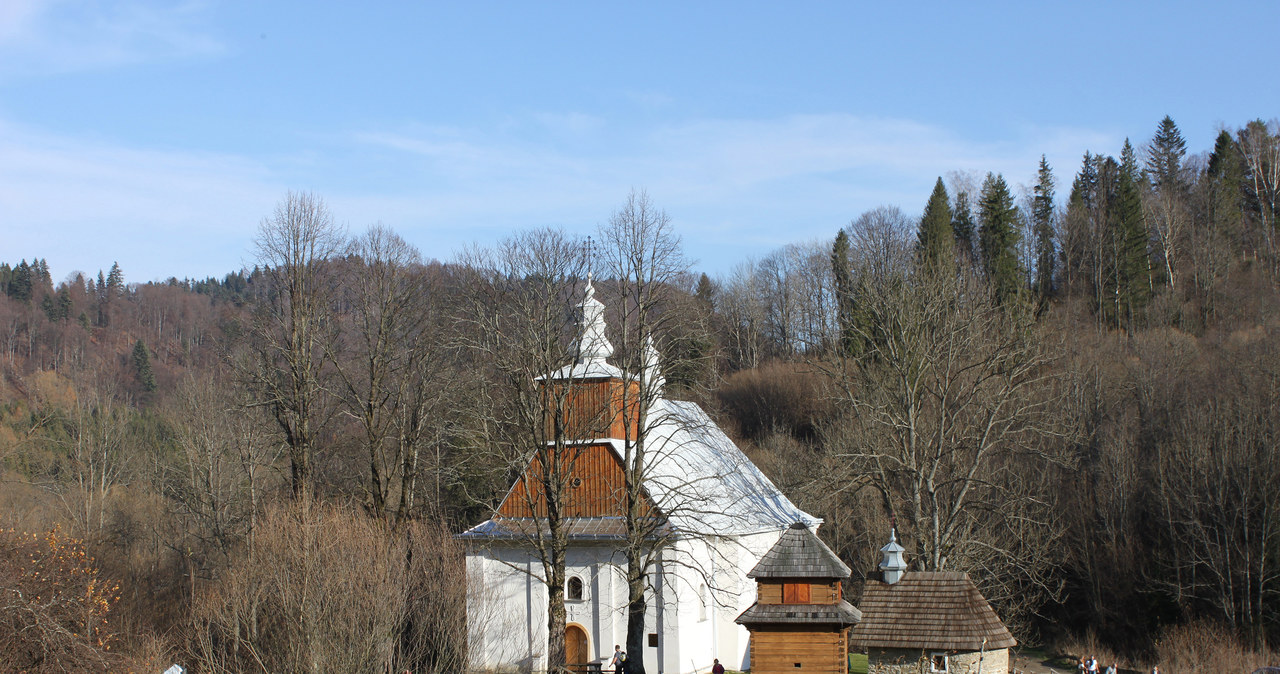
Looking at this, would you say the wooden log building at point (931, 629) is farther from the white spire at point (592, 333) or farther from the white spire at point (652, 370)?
the white spire at point (592, 333)

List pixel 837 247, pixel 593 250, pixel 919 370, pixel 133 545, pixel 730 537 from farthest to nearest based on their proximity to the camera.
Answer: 1. pixel 837 247
2. pixel 133 545
3. pixel 919 370
4. pixel 593 250
5. pixel 730 537

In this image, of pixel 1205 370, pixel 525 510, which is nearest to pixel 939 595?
pixel 525 510

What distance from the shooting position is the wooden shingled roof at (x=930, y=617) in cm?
2350

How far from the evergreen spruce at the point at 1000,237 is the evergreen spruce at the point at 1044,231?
1.96 metres

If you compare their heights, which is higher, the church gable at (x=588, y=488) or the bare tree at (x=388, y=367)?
the bare tree at (x=388, y=367)

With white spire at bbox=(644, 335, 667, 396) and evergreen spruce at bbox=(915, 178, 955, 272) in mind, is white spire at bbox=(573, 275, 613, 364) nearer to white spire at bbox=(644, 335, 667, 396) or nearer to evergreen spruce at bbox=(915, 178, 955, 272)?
white spire at bbox=(644, 335, 667, 396)

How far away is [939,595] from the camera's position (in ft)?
79.7

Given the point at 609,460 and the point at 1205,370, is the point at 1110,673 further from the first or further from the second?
the point at 1205,370

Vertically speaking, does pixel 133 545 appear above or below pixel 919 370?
below

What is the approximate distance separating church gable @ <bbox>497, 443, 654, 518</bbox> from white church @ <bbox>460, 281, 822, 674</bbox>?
1.2 inches

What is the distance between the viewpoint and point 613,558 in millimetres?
28047

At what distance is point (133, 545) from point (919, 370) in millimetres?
31367

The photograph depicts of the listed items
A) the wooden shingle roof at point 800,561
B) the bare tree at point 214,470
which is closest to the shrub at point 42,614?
the wooden shingle roof at point 800,561

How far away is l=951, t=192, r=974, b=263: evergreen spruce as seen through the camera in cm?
7262
